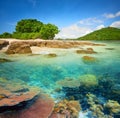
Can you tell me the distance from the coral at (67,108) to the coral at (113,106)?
122cm

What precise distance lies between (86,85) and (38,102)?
12.5ft

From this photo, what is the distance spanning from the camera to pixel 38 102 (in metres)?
7.04

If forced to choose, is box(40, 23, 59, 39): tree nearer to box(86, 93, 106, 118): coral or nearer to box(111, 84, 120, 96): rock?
box(111, 84, 120, 96): rock

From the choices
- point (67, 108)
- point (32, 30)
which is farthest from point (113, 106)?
point (32, 30)

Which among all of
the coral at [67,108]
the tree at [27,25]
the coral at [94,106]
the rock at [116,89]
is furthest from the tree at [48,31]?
the coral at [67,108]

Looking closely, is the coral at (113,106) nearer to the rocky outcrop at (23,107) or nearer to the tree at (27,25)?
the rocky outcrop at (23,107)

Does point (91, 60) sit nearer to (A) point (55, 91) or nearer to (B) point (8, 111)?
(A) point (55, 91)

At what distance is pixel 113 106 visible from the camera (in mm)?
7410

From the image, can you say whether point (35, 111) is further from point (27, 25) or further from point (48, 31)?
point (27, 25)

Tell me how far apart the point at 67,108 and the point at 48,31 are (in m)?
46.9

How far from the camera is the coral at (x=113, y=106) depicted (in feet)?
23.1

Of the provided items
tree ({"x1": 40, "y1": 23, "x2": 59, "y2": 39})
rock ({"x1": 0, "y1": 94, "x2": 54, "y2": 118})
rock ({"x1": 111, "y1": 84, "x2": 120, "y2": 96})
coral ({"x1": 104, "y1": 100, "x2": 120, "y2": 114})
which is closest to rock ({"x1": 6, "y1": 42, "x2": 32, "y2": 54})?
rock ({"x1": 111, "y1": 84, "x2": 120, "y2": 96})

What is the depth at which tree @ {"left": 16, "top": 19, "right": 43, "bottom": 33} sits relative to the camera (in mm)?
65562

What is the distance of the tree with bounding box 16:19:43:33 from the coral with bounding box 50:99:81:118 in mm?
58054
